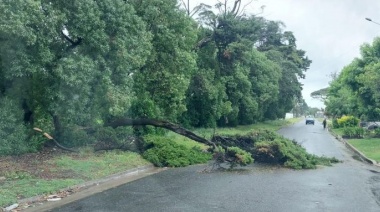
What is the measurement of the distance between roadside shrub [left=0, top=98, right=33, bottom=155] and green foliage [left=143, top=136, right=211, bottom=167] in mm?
5000

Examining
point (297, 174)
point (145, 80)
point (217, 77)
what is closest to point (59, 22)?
point (145, 80)

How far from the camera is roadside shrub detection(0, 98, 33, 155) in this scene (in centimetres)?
1769

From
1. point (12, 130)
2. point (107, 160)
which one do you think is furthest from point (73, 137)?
point (12, 130)

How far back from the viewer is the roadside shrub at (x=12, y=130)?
17688 millimetres

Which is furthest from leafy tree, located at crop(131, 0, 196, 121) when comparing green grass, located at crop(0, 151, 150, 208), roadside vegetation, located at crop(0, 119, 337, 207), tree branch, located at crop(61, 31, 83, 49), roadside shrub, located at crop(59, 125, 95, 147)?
tree branch, located at crop(61, 31, 83, 49)

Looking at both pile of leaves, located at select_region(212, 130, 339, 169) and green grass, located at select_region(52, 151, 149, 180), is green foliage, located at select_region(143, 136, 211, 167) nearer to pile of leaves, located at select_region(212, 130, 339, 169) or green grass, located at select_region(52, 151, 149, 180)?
green grass, located at select_region(52, 151, 149, 180)

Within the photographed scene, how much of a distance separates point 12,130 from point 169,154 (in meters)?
6.39

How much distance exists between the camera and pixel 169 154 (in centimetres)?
2108

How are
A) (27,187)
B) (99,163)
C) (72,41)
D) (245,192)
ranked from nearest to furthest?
(27,187), (245,192), (99,163), (72,41)

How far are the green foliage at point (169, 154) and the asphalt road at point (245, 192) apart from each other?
133 cm

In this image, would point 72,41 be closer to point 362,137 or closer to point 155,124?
point 155,124

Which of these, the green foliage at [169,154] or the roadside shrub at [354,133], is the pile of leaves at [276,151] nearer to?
the green foliage at [169,154]

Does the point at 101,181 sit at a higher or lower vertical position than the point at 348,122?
lower

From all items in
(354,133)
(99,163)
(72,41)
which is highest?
(72,41)
